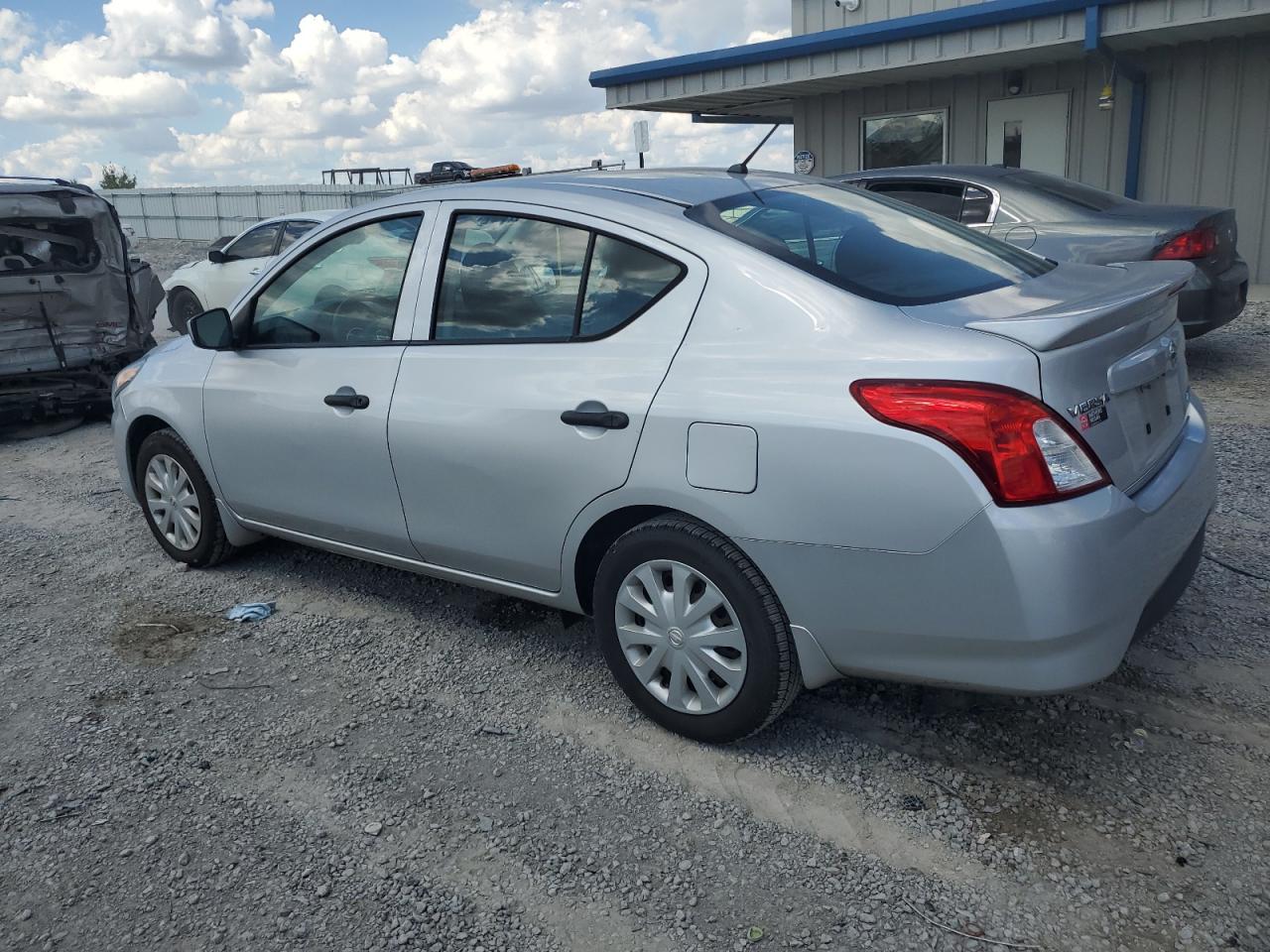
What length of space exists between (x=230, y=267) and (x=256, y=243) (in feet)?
1.61

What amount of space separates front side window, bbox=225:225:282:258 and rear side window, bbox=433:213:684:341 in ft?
30.3

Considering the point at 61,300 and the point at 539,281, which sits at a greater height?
the point at 539,281

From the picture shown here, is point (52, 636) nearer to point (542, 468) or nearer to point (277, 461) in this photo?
point (277, 461)

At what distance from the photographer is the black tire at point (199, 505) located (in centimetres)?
468

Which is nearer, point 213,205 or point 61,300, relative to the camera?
point 61,300

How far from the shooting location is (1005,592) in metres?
2.47

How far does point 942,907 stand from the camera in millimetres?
2432

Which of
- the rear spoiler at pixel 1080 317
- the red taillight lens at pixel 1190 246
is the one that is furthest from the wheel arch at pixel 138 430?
the red taillight lens at pixel 1190 246

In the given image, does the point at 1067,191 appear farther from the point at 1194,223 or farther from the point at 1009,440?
the point at 1009,440

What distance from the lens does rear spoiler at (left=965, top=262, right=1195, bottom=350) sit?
2.52m

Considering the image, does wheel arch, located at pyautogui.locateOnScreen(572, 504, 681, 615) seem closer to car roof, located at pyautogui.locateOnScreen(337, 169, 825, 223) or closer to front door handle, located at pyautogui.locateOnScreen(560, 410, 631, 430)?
front door handle, located at pyautogui.locateOnScreen(560, 410, 631, 430)

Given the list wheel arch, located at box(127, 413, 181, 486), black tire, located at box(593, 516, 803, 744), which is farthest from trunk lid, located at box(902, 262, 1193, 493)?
wheel arch, located at box(127, 413, 181, 486)

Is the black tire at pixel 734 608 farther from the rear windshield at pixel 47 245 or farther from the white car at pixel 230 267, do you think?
the white car at pixel 230 267

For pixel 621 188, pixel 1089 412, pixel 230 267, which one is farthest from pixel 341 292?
pixel 230 267
